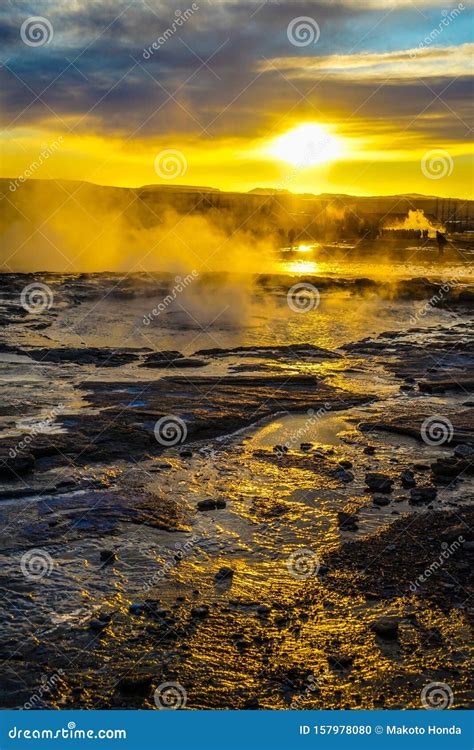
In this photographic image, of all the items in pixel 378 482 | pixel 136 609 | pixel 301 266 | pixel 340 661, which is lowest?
pixel 340 661

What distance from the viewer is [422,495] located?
7.90 m

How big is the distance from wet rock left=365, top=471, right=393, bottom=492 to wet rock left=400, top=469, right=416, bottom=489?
0.47ft

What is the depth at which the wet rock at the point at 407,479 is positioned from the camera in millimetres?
8266

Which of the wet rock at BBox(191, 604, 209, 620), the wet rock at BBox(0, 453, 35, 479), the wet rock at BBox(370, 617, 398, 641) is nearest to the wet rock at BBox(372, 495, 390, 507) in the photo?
the wet rock at BBox(370, 617, 398, 641)

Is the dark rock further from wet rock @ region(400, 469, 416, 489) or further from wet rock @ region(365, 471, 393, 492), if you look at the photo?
wet rock @ region(400, 469, 416, 489)

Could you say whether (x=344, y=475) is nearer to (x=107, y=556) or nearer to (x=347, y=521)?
(x=347, y=521)

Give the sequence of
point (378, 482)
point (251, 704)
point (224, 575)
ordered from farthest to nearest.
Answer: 1. point (378, 482)
2. point (224, 575)
3. point (251, 704)

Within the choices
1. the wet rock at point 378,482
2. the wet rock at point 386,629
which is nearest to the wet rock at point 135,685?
the wet rock at point 386,629

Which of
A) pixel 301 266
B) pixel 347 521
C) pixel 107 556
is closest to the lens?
pixel 107 556

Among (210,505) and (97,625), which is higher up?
(210,505)

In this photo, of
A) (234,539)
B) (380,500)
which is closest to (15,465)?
(234,539)

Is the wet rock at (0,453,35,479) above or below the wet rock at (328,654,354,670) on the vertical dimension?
above

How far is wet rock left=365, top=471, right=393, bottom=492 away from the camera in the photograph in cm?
809

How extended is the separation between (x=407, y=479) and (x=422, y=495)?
50 centimetres
